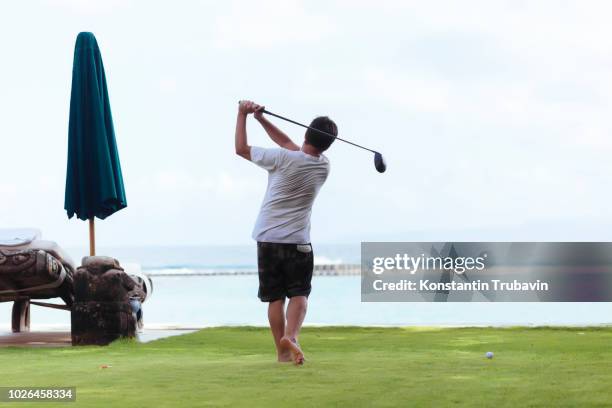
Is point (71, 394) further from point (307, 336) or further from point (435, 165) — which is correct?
point (435, 165)

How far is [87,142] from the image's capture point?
21.9ft

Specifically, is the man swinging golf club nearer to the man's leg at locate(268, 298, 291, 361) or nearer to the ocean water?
the man's leg at locate(268, 298, 291, 361)

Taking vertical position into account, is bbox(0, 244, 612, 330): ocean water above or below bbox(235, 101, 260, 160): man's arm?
below

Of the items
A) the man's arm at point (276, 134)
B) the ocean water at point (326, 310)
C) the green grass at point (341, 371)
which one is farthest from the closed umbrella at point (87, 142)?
the man's arm at point (276, 134)

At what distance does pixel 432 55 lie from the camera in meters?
39.9

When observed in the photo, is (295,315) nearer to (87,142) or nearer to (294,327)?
(294,327)

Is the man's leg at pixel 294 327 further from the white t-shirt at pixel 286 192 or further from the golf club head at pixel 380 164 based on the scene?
the golf club head at pixel 380 164

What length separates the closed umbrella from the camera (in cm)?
664

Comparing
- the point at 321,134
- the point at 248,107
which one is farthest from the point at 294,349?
the point at 248,107

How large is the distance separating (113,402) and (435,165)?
128 feet

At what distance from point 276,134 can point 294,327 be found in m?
0.88

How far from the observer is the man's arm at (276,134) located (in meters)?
4.40

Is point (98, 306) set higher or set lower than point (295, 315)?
lower

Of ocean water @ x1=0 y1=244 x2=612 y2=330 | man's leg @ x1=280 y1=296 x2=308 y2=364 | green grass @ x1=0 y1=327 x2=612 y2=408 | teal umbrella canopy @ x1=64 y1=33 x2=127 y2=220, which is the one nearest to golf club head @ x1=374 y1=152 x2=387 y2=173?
man's leg @ x1=280 y1=296 x2=308 y2=364
